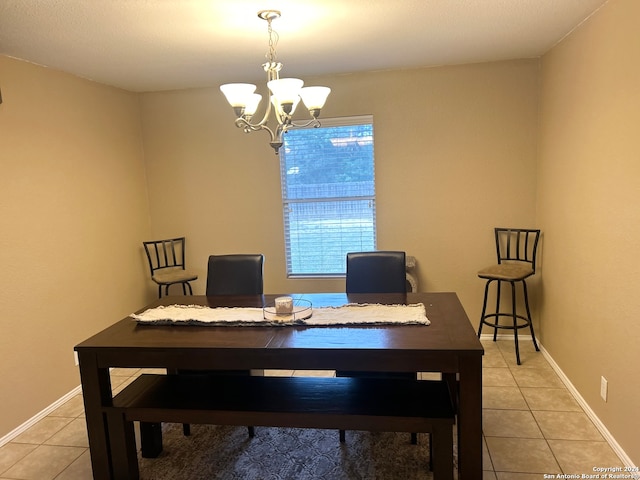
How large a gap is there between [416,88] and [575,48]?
4.05 feet

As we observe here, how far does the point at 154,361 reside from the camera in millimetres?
2033

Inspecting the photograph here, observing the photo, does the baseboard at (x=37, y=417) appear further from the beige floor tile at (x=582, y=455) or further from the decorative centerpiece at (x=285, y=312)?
the beige floor tile at (x=582, y=455)

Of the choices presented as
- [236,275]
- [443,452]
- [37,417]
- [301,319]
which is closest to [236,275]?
[236,275]

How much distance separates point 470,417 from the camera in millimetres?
1874

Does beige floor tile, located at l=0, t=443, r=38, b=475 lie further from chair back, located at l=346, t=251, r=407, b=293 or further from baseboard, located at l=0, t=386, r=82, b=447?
chair back, located at l=346, t=251, r=407, b=293

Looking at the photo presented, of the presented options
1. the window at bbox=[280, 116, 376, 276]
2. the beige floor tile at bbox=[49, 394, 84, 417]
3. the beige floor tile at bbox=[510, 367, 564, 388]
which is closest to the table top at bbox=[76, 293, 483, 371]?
the beige floor tile at bbox=[49, 394, 84, 417]

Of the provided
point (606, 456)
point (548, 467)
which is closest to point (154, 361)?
point (548, 467)

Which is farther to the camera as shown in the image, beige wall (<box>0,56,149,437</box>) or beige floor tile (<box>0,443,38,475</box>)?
beige wall (<box>0,56,149,437</box>)

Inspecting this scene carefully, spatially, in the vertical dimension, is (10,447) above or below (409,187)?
below

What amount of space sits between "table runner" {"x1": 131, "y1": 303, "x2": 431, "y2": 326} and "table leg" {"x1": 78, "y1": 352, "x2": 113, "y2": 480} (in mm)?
342

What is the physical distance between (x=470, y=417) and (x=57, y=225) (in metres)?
2.95

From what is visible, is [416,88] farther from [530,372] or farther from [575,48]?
[530,372]

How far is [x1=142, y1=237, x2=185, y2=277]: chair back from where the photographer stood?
14.0 ft

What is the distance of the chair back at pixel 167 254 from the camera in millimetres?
4273
